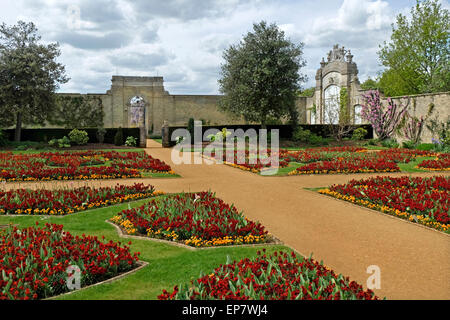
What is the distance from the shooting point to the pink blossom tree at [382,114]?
2503cm

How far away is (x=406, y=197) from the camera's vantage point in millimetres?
8312

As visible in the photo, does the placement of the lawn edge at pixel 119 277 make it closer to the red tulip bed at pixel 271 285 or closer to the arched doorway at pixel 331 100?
the red tulip bed at pixel 271 285

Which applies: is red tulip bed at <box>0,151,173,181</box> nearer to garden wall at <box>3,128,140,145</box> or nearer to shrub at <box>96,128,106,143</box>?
shrub at <box>96,128,106,143</box>

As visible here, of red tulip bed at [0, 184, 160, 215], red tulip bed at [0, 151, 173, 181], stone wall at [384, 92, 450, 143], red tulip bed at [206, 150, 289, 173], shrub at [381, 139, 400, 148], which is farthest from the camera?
shrub at [381, 139, 400, 148]

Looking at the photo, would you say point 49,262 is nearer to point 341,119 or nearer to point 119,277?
point 119,277

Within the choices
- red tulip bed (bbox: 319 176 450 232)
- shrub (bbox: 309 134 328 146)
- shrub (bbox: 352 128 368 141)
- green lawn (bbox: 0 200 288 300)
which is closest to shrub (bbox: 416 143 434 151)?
shrub (bbox: 352 128 368 141)

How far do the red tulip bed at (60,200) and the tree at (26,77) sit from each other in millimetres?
18057

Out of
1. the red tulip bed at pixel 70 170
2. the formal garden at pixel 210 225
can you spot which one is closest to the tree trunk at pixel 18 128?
the formal garden at pixel 210 225

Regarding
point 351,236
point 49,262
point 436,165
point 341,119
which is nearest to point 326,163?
point 436,165

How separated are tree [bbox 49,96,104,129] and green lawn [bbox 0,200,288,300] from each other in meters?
27.4

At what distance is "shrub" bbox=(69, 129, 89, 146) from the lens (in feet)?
82.3

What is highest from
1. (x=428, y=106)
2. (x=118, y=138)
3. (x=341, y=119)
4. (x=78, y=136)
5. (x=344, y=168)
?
(x=428, y=106)

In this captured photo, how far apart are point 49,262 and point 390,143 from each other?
23153 millimetres
